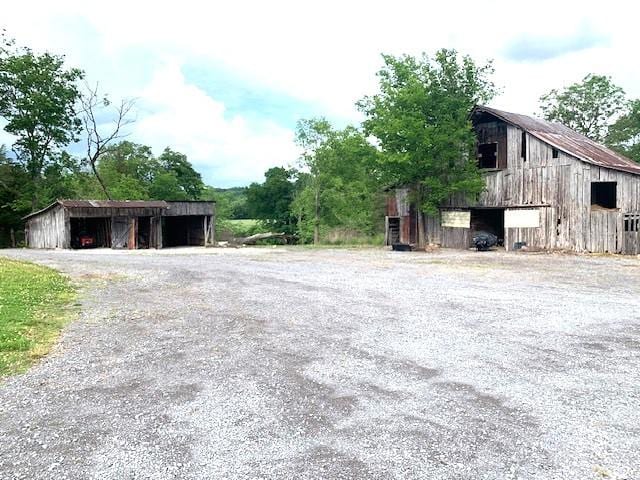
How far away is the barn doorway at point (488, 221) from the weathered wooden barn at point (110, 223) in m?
19.0

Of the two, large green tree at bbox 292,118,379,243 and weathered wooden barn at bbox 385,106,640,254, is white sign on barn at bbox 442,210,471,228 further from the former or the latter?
large green tree at bbox 292,118,379,243

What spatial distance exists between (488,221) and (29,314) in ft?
87.5


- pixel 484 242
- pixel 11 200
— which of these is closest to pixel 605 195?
pixel 484 242

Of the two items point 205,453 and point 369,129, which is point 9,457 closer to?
point 205,453

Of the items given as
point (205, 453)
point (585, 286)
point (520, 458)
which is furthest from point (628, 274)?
point (205, 453)

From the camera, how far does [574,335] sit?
779 centimetres

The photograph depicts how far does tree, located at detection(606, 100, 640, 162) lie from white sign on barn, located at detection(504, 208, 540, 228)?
74.0ft

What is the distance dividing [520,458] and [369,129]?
86.9ft

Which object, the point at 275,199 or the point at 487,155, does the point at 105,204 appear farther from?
the point at 275,199

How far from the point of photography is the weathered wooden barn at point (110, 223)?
30.0m

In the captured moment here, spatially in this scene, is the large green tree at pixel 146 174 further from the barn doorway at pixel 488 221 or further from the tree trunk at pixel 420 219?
the barn doorway at pixel 488 221

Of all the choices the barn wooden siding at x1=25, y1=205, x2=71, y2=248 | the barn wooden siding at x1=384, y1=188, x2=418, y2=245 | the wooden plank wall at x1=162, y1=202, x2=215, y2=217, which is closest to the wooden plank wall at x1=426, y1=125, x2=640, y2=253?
the barn wooden siding at x1=384, y1=188, x2=418, y2=245

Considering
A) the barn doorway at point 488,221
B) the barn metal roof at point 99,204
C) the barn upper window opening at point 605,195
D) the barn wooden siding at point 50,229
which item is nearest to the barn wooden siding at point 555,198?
the barn doorway at point 488,221

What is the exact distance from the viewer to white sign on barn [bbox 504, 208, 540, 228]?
25.7m
